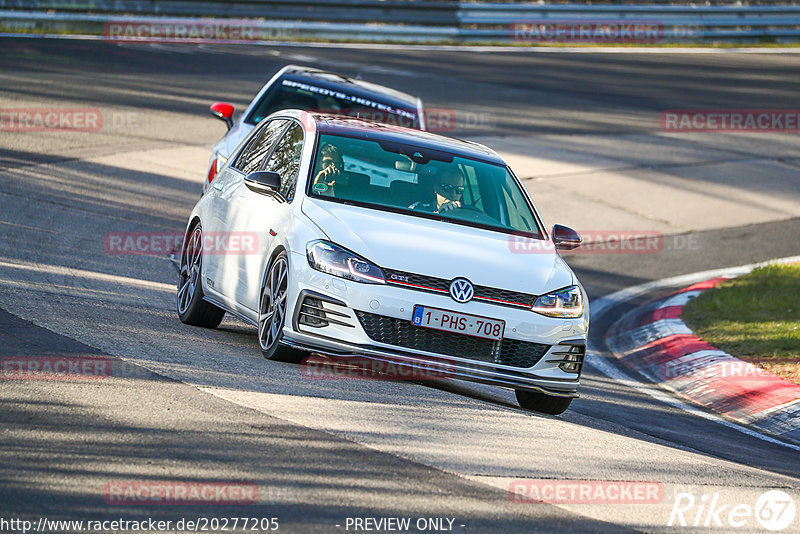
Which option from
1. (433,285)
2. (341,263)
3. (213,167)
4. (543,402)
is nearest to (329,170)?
(341,263)

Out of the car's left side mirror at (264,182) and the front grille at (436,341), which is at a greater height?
the car's left side mirror at (264,182)

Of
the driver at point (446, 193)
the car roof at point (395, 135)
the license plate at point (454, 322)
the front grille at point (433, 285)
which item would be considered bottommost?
the license plate at point (454, 322)

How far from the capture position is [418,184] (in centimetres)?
849

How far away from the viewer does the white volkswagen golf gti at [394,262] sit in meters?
7.38

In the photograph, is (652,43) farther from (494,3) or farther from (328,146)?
(328,146)

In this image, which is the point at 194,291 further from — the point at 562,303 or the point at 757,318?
the point at 757,318

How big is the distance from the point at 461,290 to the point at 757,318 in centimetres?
569

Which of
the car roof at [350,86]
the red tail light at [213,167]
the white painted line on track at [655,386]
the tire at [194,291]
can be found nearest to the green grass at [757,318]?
the white painted line on track at [655,386]

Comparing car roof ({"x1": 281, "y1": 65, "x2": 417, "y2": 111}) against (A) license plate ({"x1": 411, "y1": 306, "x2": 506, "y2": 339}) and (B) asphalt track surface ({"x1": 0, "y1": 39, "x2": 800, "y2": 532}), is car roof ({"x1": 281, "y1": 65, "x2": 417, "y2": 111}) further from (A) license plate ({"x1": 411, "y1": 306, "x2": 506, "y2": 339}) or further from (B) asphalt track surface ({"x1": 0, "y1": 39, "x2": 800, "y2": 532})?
(A) license plate ({"x1": 411, "y1": 306, "x2": 506, "y2": 339})

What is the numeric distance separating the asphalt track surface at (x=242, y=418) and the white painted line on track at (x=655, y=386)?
172mm

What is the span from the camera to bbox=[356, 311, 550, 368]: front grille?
735 cm

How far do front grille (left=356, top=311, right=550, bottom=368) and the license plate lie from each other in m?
0.03

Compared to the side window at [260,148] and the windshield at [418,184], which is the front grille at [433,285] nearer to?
the windshield at [418,184]

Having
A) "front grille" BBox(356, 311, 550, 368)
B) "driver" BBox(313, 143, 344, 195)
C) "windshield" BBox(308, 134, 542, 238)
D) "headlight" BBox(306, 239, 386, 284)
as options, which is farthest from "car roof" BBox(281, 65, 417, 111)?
"front grille" BBox(356, 311, 550, 368)
